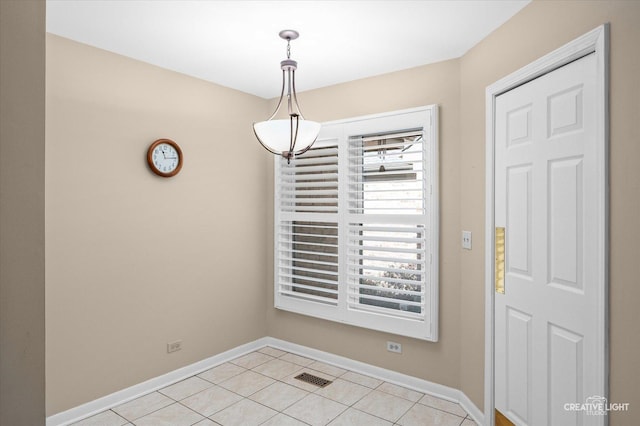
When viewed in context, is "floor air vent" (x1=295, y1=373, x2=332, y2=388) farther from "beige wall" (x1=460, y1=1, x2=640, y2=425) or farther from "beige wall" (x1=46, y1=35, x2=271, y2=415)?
"beige wall" (x1=460, y1=1, x2=640, y2=425)

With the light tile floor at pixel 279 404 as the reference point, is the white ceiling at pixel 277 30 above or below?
above

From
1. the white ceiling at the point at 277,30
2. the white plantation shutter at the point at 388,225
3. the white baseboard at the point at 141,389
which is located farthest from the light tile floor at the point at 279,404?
the white ceiling at the point at 277,30

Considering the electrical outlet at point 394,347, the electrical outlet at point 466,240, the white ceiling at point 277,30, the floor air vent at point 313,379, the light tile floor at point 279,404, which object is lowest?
the light tile floor at point 279,404

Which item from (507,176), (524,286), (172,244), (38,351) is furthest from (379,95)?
(38,351)

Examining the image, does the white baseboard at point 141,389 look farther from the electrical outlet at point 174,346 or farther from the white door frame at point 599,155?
the white door frame at point 599,155

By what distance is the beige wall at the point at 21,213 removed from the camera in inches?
34.5

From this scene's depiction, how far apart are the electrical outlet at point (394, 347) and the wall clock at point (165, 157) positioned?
230cm

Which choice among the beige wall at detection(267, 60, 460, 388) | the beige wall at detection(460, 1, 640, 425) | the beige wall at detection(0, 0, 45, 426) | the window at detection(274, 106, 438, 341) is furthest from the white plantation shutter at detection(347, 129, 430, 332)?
the beige wall at detection(0, 0, 45, 426)

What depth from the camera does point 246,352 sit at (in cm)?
393

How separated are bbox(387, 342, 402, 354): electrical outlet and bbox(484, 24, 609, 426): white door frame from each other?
2.64 feet

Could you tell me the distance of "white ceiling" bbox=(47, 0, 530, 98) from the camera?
2.26 meters

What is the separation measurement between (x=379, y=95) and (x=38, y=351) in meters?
3.02

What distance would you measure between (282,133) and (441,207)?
4.65 ft

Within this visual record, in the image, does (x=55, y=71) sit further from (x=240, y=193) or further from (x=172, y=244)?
(x=240, y=193)
